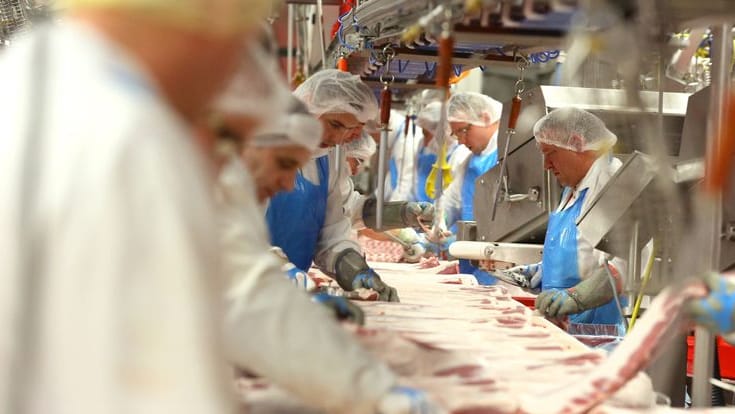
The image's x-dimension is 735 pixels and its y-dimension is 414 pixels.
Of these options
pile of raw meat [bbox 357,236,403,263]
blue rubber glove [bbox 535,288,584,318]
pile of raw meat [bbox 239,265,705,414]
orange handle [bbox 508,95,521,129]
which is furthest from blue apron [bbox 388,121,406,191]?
pile of raw meat [bbox 239,265,705,414]

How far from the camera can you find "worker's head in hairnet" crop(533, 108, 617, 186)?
4.35m

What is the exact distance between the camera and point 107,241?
1096mm

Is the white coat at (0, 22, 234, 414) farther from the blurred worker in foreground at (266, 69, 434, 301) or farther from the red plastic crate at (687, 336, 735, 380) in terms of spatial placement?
the red plastic crate at (687, 336, 735, 380)

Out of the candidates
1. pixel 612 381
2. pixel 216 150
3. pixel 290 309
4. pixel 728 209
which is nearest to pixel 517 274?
pixel 728 209

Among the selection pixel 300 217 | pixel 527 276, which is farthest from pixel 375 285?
pixel 527 276

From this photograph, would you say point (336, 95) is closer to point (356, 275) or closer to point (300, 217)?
point (300, 217)

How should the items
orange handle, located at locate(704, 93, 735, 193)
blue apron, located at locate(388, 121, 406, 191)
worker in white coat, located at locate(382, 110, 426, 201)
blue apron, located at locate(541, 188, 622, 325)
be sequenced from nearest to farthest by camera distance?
orange handle, located at locate(704, 93, 735, 193) → blue apron, located at locate(541, 188, 622, 325) → worker in white coat, located at locate(382, 110, 426, 201) → blue apron, located at locate(388, 121, 406, 191)

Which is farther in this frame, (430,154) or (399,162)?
(399,162)

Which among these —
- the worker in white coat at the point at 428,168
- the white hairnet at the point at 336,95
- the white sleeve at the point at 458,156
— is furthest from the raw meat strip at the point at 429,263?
the white sleeve at the point at 458,156

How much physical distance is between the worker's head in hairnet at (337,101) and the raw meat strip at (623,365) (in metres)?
1.91

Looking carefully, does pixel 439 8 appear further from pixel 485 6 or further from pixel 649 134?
pixel 649 134

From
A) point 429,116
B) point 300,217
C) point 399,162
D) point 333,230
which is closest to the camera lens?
point 300,217

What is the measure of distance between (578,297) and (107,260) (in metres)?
2.87

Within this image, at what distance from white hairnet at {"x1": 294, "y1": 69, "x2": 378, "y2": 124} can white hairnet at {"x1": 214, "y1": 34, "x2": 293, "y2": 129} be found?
228 cm
